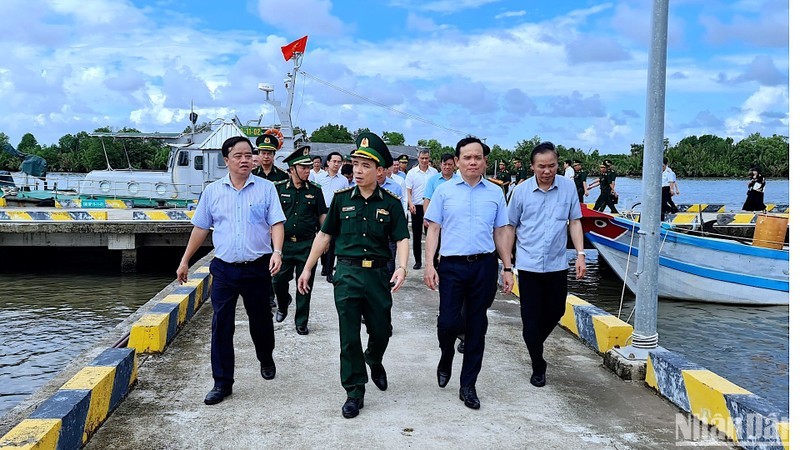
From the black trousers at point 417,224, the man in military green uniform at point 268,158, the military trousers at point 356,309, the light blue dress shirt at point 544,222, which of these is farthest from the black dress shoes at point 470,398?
the black trousers at point 417,224

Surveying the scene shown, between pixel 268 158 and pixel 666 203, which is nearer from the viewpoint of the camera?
pixel 268 158

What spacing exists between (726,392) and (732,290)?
931 centimetres

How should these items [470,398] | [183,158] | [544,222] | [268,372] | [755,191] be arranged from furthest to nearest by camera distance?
[183,158] < [755,191] < [268,372] < [544,222] < [470,398]

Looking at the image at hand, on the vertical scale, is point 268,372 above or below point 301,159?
below

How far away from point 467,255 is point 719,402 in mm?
1895

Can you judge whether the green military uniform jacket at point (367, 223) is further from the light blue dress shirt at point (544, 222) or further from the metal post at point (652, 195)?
the metal post at point (652, 195)

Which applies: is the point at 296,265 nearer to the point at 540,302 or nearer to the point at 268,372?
the point at 268,372

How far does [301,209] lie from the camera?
22.3 ft

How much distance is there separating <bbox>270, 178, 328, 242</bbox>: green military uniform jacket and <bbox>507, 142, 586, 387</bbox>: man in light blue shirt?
233cm

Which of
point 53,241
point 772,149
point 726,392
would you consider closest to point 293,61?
point 53,241

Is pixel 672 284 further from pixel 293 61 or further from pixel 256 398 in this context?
pixel 293 61

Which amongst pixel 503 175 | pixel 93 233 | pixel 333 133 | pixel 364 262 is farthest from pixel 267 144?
pixel 333 133

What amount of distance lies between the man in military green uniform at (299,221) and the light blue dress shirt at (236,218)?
5.78 ft

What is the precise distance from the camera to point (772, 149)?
69.2m
